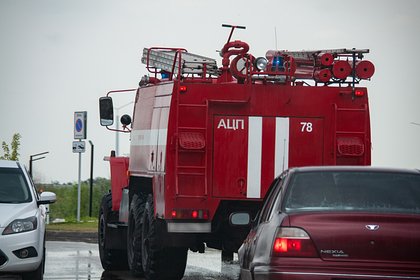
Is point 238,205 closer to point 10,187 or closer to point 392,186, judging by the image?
point 10,187

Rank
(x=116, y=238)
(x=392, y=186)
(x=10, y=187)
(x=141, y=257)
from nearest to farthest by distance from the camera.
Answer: (x=392, y=186), (x=10, y=187), (x=141, y=257), (x=116, y=238)

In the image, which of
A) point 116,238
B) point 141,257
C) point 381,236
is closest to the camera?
point 381,236

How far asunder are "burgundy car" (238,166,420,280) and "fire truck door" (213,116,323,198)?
18.6 ft

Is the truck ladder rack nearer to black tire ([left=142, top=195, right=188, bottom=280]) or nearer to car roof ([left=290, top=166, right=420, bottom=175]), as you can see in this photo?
black tire ([left=142, top=195, right=188, bottom=280])

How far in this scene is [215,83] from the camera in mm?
17750

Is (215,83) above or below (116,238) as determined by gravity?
above

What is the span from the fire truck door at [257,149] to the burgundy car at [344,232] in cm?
567

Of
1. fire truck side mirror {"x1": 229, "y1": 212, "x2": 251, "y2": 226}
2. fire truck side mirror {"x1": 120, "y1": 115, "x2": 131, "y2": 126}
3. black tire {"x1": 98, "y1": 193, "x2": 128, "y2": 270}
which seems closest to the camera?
fire truck side mirror {"x1": 229, "y1": 212, "x2": 251, "y2": 226}

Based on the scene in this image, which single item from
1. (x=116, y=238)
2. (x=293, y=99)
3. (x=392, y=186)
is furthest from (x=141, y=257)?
(x=392, y=186)

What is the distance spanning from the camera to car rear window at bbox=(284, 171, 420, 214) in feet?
37.4

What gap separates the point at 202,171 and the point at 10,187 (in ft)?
8.18

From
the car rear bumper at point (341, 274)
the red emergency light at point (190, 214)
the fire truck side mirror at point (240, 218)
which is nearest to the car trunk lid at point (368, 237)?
the car rear bumper at point (341, 274)

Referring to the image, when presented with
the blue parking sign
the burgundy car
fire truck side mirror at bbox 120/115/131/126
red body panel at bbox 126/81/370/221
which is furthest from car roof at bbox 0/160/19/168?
the blue parking sign

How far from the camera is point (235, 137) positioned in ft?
57.5
